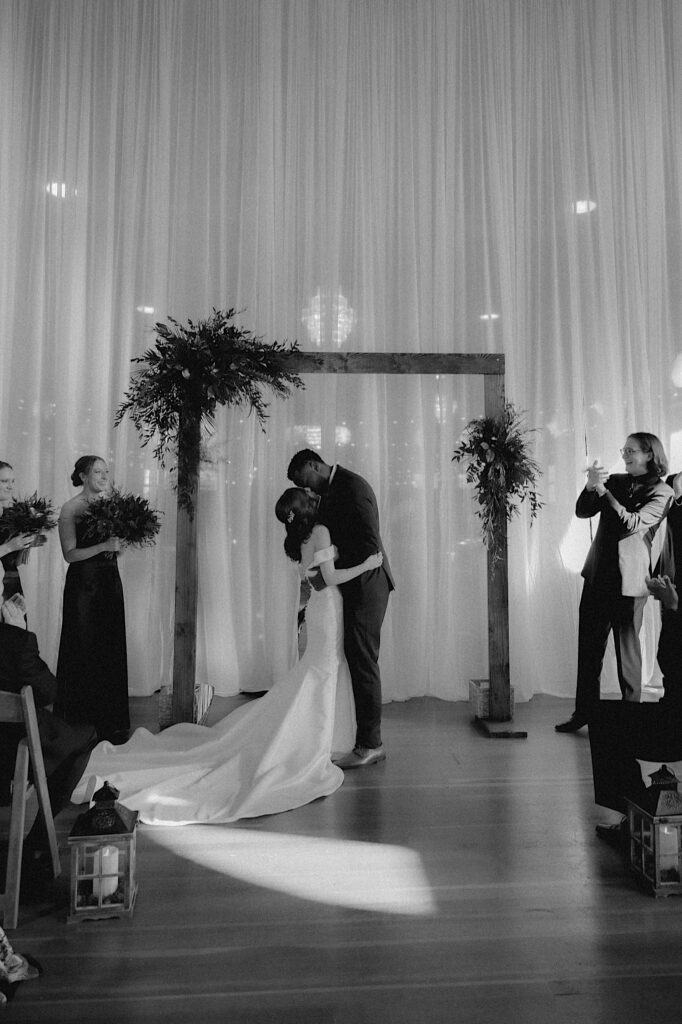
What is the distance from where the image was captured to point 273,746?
3.73 metres

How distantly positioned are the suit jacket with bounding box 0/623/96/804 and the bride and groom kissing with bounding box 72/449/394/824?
81 centimetres

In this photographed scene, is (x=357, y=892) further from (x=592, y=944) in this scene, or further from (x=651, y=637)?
(x=651, y=637)

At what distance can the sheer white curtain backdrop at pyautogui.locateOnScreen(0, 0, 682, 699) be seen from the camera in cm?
596

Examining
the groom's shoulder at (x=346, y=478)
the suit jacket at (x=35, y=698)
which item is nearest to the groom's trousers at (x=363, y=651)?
the groom's shoulder at (x=346, y=478)

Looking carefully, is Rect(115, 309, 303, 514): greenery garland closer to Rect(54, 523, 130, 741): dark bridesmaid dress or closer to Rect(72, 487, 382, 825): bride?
Rect(54, 523, 130, 741): dark bridesmaid dress

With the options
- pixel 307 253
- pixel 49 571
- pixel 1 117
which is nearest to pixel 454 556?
pixel 307 253

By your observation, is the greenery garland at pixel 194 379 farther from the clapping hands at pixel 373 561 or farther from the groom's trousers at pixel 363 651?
the groom's trousers at pixel 363 651

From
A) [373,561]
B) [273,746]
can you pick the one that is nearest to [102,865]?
[273,746]

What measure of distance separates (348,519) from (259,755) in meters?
1.40

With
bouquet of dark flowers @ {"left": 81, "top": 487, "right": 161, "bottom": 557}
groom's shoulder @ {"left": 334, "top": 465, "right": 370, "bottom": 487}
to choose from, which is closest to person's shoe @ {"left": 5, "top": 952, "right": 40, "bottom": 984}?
bouquet of dark flowers @ {"left": 81, "top": 487, "right": 161, "bottom": 557}

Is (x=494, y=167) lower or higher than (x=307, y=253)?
higher

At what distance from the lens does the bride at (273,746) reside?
3512 millimetres

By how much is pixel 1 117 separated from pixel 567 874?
22.0ft

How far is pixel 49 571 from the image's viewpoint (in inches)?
232
